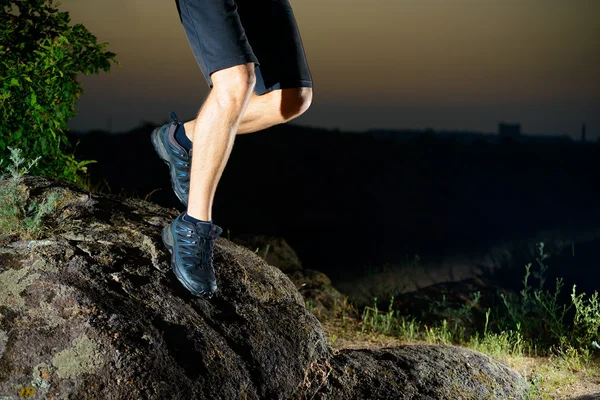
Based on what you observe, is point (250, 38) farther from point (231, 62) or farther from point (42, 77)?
point (42, 77)

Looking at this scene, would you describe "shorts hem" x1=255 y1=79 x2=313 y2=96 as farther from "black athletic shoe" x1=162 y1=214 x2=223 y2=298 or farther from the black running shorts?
"black athletic shoe" x1=162 y1=214 x2=223 y2=298

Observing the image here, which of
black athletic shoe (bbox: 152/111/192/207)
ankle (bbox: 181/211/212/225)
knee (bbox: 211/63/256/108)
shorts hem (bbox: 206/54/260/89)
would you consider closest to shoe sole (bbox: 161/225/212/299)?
ankle (bbox: 181/211/212/225)

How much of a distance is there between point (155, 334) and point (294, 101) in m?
1.65

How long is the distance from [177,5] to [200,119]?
2.02ft

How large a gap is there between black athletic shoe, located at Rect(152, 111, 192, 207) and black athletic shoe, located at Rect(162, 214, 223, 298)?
21.6 inches

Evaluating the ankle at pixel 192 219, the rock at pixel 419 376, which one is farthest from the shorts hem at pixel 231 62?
the rock at pixel 419 376

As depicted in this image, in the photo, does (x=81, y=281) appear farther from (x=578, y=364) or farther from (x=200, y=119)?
(x=578, y=364)

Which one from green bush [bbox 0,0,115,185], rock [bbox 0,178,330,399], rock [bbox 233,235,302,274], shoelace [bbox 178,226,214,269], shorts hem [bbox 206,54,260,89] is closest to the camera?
rock [bbox 0,178,330,399]

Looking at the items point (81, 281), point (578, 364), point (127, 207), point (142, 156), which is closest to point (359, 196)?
point (142, 156)

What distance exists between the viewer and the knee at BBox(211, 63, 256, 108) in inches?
125

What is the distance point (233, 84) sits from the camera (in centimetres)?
318

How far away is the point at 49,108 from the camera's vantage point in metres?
4.63

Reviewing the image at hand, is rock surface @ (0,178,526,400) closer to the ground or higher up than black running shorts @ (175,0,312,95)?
closer to the ground

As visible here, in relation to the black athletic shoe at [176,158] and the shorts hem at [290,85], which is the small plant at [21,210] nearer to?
the black athletic shoe at [176,158]
